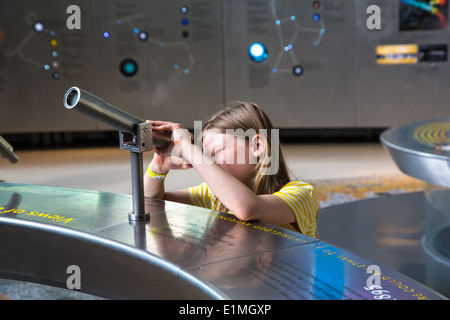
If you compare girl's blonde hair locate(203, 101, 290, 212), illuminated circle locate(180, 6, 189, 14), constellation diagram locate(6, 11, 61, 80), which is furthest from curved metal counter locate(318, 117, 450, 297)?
constellation diagram locate(6, 11, 61, 80)

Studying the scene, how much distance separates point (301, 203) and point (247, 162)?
0.56 ft

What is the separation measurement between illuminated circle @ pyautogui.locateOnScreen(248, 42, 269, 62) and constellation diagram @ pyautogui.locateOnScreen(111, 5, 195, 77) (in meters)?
0.62

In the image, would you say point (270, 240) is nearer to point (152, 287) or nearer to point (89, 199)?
point (152, 287)

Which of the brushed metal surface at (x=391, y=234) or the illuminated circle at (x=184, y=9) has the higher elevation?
the illuminated circle at (x=184, y=9)

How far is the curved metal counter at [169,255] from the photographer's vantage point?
0.79 meters

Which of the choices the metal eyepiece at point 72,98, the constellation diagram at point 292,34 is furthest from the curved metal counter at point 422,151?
the constellation diagram at point 292,34

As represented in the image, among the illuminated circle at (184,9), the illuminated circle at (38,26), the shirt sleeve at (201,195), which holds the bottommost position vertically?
the shirt sleeve at (201,195)

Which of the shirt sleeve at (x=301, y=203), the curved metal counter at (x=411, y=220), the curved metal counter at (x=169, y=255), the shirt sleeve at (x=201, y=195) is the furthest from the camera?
the curved metal counter at (x=411, y=220)

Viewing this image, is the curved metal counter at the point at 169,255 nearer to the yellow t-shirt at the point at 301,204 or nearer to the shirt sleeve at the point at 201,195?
the yellow t-shirt at the point at 301,204

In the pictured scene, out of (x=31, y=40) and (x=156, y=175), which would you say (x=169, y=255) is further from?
(x=31, y=40)

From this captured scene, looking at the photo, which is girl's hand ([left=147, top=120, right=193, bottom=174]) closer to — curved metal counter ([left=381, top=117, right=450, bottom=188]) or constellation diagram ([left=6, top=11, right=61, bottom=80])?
curved metal counter ([left=381, top=117, right=450, bottom=188])

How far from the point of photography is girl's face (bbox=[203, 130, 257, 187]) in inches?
53.4

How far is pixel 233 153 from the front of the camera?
4.49ft

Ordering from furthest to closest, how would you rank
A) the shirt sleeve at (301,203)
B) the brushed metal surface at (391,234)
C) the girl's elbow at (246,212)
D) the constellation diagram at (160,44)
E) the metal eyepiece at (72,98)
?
the constellation diagram at (160,44)
the brushed metal surface at (391,234)
the shirt sleeve at (301,203)
the girl's elbow at (246,212)
the metal eyepiece at (72,98)
